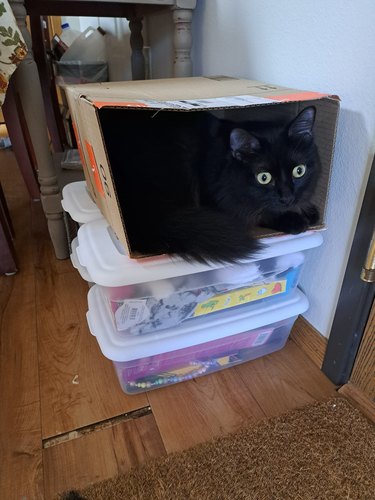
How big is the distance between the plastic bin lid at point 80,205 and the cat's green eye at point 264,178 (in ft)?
1.06

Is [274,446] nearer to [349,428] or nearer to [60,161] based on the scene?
[349,428]

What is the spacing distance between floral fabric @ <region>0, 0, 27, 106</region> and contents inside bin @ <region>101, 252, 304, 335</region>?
528mm

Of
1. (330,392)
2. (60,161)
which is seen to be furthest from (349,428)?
(60,161)

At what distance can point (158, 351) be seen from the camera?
62cm

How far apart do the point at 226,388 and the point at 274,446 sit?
14cm

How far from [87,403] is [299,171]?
571 mm

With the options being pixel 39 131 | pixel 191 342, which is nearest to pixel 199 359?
pixel 191 342

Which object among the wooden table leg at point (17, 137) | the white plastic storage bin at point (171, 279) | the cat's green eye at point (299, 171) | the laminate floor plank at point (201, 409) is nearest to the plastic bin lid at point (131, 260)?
the white plastic storage bin at point (171, 279)

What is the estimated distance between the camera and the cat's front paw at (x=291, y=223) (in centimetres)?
62

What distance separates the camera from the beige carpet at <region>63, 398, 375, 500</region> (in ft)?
1.72

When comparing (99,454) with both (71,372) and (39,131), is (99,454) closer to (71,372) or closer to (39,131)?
(71,372)

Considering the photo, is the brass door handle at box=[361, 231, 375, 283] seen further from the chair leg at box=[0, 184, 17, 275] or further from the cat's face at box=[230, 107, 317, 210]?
the chair leg at box=[0, 184, 17, 275]

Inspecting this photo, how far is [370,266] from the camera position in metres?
0.54

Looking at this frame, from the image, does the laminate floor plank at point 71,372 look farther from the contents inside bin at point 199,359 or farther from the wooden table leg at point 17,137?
the wooden table leg at point 17,137
